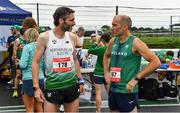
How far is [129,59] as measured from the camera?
16.6 feet

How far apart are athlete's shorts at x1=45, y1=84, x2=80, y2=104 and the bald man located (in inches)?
18.4

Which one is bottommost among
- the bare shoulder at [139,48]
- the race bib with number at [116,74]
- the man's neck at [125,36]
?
the race bib with number at [116,74]

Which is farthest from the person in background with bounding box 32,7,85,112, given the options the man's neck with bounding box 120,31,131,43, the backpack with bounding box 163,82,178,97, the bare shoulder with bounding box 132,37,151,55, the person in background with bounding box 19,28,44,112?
the backpack with bounding box 163,82,178,97

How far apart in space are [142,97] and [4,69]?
564cm

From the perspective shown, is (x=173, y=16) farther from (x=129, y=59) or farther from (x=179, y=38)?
(x=129, y=59)

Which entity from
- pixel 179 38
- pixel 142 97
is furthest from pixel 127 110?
pixel 179 38

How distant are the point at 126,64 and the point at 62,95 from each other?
31.8 inches

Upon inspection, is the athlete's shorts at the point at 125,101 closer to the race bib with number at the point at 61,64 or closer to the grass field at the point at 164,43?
the race bib with number at the point at 61,64

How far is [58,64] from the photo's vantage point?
16.5 ft

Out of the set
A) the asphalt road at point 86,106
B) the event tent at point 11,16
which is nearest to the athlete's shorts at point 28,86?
the asphalt road at point 86,106

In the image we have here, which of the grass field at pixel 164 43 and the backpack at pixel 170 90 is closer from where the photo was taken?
the backpack at pixel 170 90

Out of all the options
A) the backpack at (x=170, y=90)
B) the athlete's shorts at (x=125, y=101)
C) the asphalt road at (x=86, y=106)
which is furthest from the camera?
the backpack at (x=170, y=90)

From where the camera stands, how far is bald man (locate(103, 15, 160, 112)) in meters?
5.01

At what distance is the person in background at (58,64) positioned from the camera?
Result: 16.5ft
